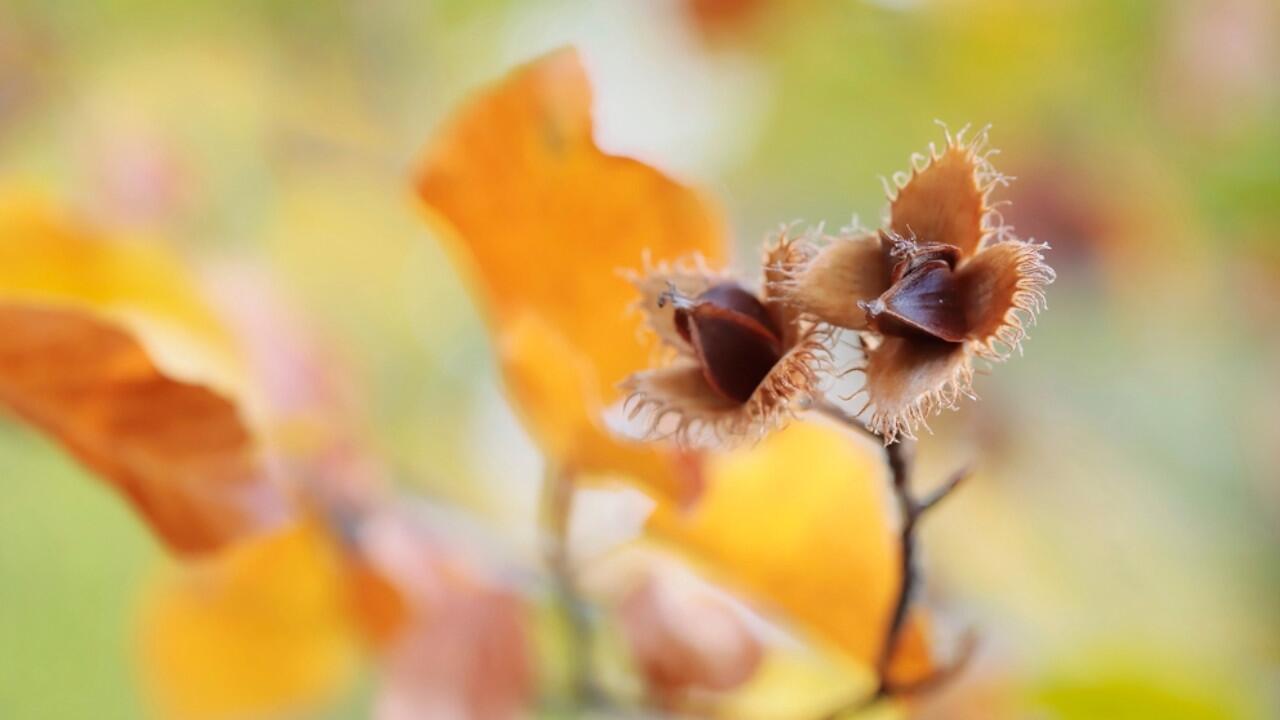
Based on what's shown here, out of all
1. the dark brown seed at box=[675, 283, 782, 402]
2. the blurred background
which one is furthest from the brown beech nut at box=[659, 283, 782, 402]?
the blurred background

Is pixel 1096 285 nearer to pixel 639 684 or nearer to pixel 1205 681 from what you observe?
pixel 1205 681

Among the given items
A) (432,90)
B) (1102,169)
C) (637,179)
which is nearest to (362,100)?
(432,90)

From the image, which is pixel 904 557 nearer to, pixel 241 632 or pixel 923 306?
pixel 923 306

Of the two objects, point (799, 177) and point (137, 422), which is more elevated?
point (799, 177)

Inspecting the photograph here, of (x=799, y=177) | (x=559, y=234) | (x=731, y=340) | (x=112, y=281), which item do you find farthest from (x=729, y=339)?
(x=799, y=177)

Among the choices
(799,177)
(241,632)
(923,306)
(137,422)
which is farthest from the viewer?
(799,177)

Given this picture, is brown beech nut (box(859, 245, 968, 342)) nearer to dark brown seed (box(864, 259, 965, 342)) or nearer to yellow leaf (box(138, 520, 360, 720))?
dark brown seed (box(864, 259, 965, 342))

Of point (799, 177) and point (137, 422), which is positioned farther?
point (799, 177)
